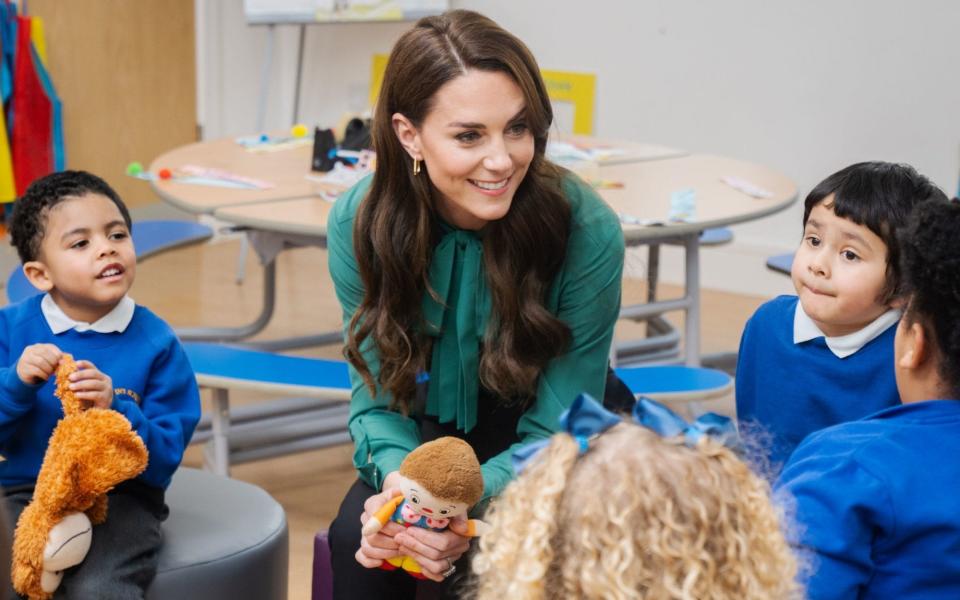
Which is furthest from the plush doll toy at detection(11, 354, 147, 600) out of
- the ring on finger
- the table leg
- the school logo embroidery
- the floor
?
the table leg

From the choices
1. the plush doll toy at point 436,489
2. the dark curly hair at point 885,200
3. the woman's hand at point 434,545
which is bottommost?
the woman's hand at point 434,545

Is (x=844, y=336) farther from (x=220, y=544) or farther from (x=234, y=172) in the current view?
(x=234, y=172)

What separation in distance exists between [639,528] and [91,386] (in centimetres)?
100

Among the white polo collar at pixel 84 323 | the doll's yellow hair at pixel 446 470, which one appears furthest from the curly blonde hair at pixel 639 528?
the white polo collar at pixel 84 323

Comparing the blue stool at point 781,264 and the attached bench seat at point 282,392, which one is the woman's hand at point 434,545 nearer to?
the attached bench seat at point 282,392

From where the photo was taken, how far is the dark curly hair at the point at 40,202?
1.91m

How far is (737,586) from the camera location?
105 cm

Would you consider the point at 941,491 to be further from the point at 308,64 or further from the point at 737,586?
the point at 308,64

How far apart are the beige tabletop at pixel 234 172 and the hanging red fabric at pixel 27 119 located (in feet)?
4.60

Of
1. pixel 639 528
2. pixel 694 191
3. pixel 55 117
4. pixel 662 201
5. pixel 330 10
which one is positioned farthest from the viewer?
pixel 330 10

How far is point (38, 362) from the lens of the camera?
177 cm

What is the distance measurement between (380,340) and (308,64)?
429 centimetres

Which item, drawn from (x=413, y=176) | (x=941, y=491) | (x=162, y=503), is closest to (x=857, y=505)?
(x=941, y=491)

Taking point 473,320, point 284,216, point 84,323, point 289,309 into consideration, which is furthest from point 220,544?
point 289,309
